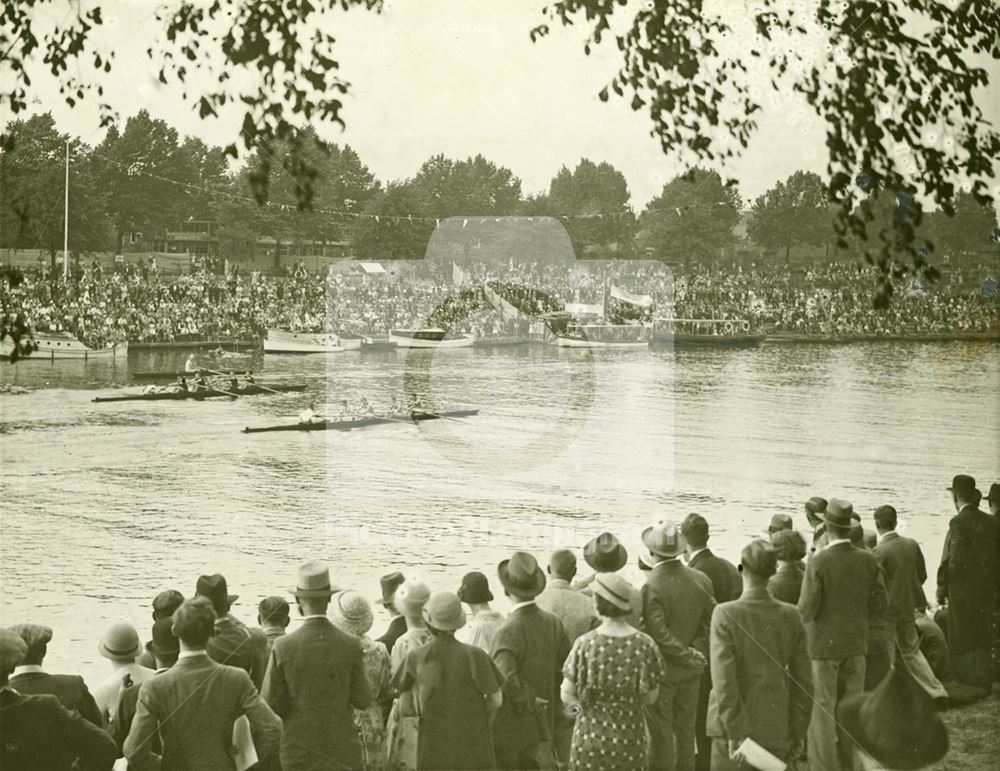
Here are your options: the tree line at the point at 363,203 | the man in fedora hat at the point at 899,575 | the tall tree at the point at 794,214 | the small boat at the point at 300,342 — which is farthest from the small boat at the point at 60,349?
the man in fedora hat at the point at 899,575

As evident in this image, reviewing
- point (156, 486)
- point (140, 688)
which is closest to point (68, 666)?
point (156, 486)

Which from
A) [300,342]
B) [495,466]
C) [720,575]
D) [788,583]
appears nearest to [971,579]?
[788,583]

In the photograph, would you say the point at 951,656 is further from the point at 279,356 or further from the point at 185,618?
the point at 279,356

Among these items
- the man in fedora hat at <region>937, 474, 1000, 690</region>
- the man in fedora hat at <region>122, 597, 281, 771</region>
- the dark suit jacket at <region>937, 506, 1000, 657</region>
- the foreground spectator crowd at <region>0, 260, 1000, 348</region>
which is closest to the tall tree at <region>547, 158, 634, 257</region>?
the foreground spectator crowd at <region>0, 260, 1000, 348</region>

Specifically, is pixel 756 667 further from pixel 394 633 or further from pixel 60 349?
pixel 60 349

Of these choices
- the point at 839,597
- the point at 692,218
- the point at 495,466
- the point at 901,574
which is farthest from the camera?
the point at 495,466

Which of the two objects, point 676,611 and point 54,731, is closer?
point 54,731

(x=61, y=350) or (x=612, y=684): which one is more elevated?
(x=61, y=350)
